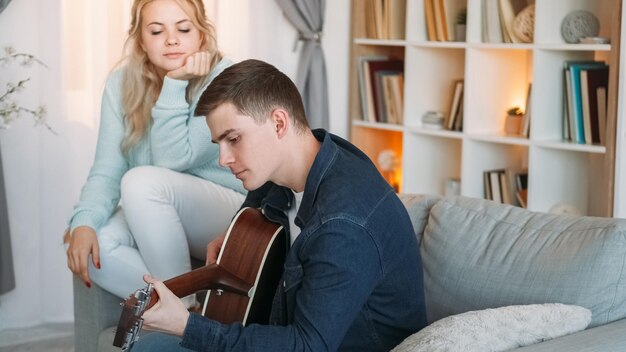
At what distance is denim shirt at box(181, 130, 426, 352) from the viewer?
164cm

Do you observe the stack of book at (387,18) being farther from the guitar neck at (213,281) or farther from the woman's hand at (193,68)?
the guitar neck at (213,281)

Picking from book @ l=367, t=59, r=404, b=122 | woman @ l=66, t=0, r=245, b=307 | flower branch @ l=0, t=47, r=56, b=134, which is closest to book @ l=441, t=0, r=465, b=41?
book @ l=367, t=59, r=404, b=122

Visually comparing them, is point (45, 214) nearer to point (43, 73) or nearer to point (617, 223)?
point (43, 73)

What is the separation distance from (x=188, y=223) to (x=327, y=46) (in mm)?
1904

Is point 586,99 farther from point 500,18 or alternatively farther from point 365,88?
point 365,88

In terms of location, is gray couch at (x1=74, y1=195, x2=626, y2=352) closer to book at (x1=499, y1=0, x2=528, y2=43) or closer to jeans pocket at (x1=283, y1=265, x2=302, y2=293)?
jeans pocket at (x1=283, y1=265, x2=302, y2=293)

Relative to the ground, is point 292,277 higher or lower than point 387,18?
lower

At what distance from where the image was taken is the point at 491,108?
3.95 m

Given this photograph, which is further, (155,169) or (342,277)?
(155,169)

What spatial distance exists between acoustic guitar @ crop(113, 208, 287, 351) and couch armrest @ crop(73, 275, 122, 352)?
20.3 inches

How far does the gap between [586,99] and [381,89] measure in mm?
1127

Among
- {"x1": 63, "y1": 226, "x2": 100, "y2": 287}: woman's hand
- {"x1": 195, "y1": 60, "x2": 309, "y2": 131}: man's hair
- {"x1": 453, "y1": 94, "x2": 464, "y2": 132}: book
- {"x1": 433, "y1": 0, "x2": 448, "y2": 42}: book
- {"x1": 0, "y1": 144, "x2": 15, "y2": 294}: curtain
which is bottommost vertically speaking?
{"x1": 0, "y1": 144, "x2": 15, "y2": 294}: curtain

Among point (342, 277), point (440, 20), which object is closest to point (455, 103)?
point (440, 20)

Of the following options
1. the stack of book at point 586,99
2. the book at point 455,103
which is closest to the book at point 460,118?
the book at point 455,103
